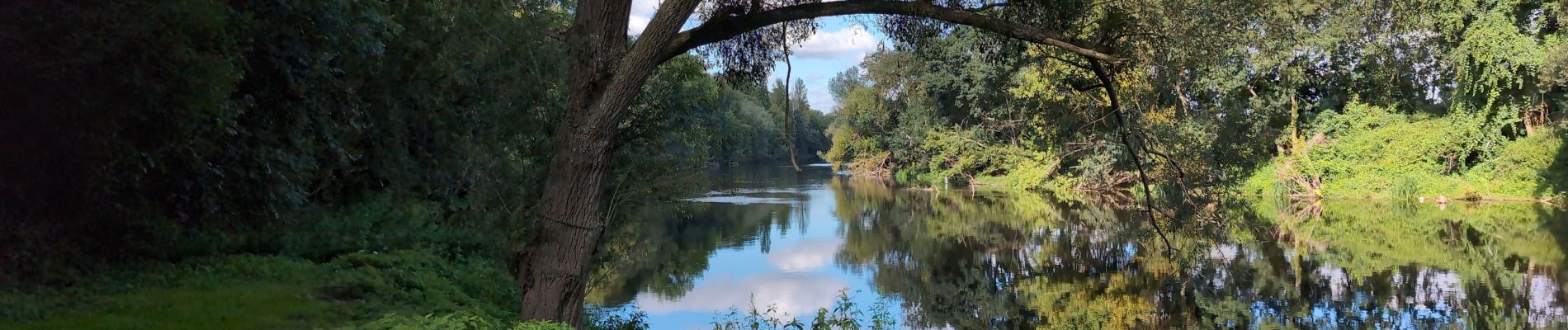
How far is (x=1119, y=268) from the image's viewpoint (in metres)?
16.5

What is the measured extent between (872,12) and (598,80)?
5.28 ft

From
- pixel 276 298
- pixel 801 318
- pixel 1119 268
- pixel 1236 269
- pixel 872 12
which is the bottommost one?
pixel 801 318

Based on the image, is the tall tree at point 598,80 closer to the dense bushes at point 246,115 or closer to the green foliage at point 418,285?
the green foliage at point 418,285

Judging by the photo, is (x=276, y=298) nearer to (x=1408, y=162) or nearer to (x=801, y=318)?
(x=801, y=318)

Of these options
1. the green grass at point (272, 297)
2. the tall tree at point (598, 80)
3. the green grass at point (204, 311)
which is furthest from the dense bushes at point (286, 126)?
the tall tree at point (598, 80)

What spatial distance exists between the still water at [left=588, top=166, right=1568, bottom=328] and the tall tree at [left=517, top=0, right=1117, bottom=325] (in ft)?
13.2

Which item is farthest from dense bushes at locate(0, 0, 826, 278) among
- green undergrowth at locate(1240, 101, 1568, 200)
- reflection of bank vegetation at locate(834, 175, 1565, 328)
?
green undergrowth at locate(1240, 101, 1568, 200)

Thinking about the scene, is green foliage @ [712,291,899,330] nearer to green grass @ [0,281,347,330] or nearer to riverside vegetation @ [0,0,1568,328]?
riverside vegetation @ [0,0,1568,328]

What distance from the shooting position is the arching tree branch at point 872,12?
216 inches

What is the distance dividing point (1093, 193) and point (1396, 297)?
18765 millimetres

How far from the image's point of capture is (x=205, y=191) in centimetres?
882

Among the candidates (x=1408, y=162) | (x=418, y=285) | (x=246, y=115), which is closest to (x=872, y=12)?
(x=418, y=285)

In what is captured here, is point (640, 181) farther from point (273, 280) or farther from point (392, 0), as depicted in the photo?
point (273, 280)

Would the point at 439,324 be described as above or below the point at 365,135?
below
